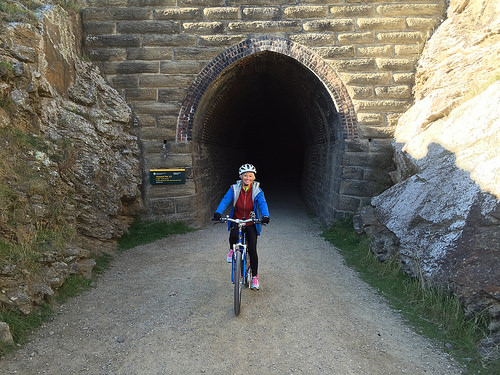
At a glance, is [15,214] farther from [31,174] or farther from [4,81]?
[4,81]

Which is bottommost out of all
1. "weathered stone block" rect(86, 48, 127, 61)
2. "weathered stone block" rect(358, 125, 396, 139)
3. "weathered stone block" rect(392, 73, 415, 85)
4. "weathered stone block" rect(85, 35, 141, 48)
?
"weathered stone block" rect(358, 125, 396, 139)

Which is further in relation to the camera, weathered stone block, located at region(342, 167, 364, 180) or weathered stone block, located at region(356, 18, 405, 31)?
weathered stone block, located at region(342, 167, 364, 180)

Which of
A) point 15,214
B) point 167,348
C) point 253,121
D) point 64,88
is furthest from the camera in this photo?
point 253,121

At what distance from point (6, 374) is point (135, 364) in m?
1.09

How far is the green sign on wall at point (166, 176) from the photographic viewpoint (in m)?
7.17

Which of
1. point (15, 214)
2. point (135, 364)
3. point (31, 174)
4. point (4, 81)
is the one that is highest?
point (4, 81)

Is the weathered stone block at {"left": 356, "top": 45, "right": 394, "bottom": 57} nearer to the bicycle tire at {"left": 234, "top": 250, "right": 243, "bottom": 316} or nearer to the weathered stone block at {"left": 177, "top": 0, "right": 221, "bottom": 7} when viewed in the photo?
the weathered stone block at {"left": 177, "top": 0, "right": 221, "bottom": 7}

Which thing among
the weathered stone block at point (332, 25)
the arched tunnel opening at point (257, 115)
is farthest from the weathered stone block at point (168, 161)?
the weathered stone block at point (332, 25)

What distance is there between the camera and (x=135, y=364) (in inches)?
114

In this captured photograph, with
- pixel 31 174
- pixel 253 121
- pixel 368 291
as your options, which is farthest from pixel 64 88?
pixel 253 121

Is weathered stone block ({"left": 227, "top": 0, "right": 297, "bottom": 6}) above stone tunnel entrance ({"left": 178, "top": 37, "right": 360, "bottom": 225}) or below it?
above

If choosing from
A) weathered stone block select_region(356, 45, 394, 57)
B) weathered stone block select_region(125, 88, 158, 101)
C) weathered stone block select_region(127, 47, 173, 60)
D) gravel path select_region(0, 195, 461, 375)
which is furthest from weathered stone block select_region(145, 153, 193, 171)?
weathered stone block select_region(356, 45, 394, 57)

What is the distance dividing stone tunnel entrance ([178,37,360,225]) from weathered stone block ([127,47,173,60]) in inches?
48.2

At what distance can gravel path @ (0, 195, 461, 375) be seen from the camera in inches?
113
